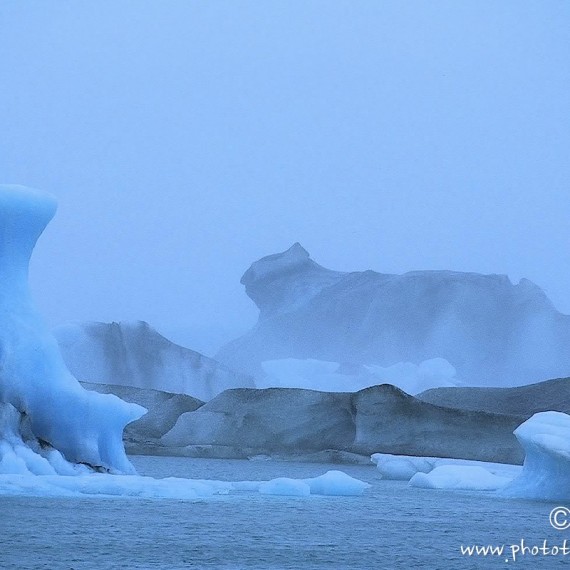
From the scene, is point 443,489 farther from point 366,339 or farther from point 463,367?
point 366,339

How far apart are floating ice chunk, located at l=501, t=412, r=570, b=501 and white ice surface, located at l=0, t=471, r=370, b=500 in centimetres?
187

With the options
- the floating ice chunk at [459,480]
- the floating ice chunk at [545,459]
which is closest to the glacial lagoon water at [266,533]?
the floating ice chunk at [545,459]

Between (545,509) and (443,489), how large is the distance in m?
3.48

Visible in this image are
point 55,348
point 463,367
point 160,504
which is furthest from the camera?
point 463,367

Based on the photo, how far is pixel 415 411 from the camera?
23.4 m

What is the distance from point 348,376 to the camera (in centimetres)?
4088

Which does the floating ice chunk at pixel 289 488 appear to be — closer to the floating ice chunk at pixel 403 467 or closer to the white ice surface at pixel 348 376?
the floating ice chunk at pixel 403 467

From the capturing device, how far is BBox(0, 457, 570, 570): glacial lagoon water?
688 cm

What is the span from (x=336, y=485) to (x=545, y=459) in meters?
2.18

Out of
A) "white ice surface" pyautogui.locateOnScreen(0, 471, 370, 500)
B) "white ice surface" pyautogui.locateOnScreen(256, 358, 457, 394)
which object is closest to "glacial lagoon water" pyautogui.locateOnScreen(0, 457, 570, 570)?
"white ice surface" pyautogui.locateOnScreen(0, 471, 370, 500)

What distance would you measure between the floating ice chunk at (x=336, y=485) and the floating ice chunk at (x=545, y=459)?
1829 mm

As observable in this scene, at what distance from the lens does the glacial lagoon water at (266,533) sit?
688 cm

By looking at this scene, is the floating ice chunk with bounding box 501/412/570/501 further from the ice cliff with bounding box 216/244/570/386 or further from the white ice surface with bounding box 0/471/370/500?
the ice cliff with bounding box 216/244/570/386

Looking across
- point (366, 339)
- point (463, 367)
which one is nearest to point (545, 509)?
point (463, 367)
